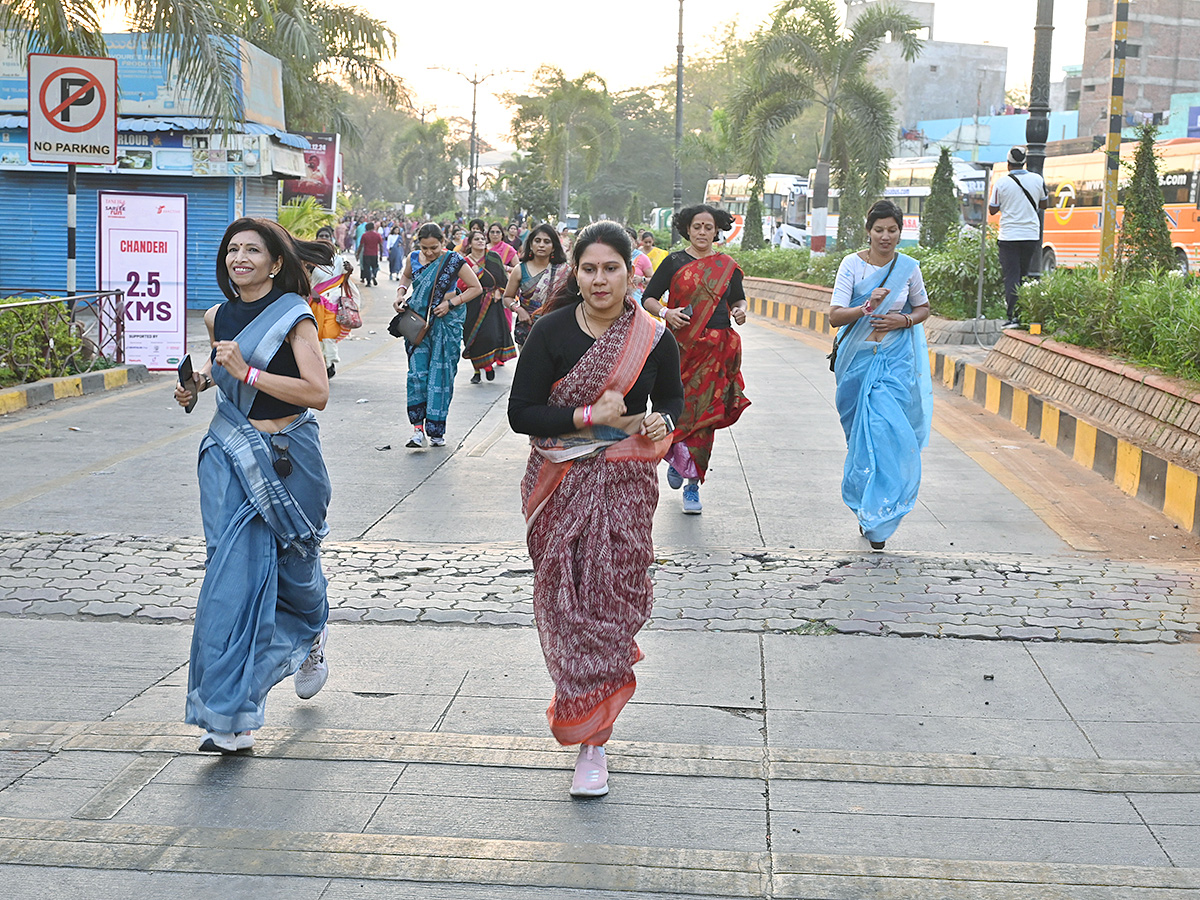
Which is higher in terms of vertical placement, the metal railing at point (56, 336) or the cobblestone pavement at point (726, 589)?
the metal railing at point (56, 336)

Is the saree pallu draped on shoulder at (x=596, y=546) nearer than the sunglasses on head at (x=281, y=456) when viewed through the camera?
Yes

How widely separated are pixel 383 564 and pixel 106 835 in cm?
320

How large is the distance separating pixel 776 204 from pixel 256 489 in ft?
181

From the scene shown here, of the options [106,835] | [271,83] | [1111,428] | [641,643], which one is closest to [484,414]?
[1111,428]

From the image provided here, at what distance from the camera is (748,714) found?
4.82 m

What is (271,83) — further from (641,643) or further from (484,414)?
(641,643)

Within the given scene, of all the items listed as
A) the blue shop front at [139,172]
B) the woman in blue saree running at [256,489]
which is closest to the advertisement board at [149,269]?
the blue shop front at [139,172]

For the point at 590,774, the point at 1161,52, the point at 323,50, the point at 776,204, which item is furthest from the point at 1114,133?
the point at 1161,52

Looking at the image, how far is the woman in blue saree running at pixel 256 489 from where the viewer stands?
4250 millimetres

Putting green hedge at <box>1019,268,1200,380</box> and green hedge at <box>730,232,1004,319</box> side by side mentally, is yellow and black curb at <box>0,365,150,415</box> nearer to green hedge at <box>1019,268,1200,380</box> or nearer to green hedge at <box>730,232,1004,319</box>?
green hedge at <box>1019,268,1200,380</box>

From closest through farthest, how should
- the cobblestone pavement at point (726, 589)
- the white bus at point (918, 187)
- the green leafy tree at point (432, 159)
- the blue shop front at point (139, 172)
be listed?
the cobblestone pavement at point (726, 589)
the blue shop front at point (139, 172)
the white bus at point (918, 187)
the green leafy tree at point (432, 159)

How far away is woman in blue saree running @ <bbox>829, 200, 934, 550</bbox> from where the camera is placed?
23.4 ft

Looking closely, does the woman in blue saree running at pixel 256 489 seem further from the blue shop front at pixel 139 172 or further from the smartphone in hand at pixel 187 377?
the blue shop front at pixel 139 172

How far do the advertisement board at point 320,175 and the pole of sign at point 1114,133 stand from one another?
20.3 m
